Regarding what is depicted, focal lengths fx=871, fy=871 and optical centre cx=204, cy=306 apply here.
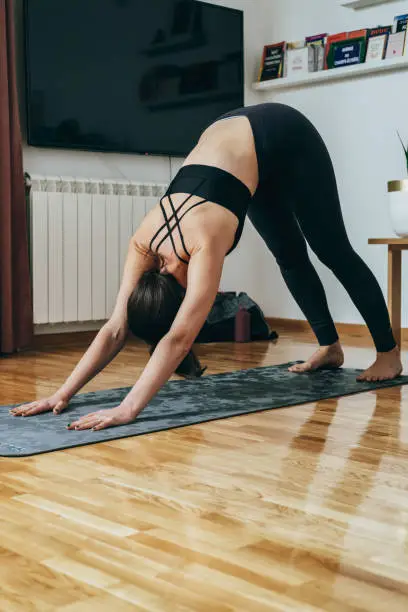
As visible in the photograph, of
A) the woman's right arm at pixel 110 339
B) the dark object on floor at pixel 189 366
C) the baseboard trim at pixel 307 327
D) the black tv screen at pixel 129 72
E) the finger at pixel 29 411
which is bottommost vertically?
the baseboard trim at pixel 307 327

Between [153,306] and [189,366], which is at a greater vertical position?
[153,306]

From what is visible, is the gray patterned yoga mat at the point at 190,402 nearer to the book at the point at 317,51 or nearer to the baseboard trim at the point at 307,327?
the baseboard trim at the point at 307,327

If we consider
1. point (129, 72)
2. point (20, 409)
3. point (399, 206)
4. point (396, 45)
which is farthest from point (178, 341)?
point (396, 45)

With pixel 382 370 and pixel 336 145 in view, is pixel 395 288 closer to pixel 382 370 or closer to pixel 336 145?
pixel 382 370

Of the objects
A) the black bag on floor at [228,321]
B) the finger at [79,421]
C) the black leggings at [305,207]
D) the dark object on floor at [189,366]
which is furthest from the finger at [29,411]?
the black bag on floor at [228,321]

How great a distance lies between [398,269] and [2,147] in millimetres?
1776

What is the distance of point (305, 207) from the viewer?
2637 mm

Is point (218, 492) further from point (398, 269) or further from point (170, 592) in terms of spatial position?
point (398, 269)

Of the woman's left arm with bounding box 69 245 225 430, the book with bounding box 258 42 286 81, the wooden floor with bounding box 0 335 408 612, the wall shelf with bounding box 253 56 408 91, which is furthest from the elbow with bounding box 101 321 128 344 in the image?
the book with bounding box 258 42 286 81

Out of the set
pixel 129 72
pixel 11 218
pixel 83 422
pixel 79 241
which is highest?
pixel 129 72

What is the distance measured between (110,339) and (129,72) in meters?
2.52

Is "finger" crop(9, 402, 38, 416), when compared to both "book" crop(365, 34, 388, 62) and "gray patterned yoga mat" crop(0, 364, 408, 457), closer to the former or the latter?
"gray patterned yoga mat" crop(0, 364, 408, 457)

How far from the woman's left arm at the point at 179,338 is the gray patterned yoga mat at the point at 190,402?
0.12 ft

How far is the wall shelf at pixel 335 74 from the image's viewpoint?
427 centimetres
